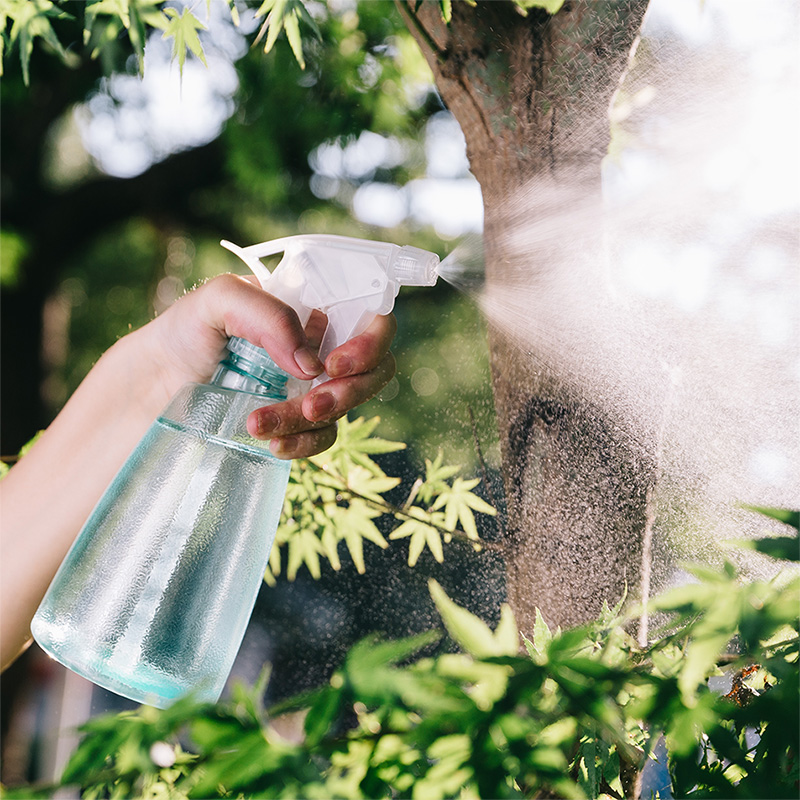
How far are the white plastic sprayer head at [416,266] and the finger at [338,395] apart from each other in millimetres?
106

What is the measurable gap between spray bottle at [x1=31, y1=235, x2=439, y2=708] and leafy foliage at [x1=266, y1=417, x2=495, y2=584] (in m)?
0.20

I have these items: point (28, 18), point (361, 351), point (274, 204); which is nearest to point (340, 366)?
point (361, 351)

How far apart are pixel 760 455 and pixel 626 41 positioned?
13.9 inches

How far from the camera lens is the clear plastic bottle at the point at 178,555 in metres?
0.50

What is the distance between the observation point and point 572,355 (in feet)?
2.00

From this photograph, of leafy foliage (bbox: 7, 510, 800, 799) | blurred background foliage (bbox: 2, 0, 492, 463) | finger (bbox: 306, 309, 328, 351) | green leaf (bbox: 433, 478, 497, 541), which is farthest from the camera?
blurred background foliage (bbox: 2, 0, 492, 463)

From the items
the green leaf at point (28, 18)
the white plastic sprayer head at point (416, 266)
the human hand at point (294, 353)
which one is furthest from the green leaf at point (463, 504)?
the green leaf at point (28, 18)

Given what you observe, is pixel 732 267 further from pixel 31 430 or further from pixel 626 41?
pixel 31 430

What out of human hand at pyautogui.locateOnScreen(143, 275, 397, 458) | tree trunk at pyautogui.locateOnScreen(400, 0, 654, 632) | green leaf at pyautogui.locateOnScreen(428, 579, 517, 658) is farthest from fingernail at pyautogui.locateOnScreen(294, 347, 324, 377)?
green leaf at pyautogui.locateOnScreen(428, 579, 517, 658)

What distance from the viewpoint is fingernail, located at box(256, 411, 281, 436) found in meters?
0.52

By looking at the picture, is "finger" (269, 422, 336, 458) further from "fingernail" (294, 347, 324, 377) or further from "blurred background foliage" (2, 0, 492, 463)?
"blurred background foliage" (2, 0, 492, 463)

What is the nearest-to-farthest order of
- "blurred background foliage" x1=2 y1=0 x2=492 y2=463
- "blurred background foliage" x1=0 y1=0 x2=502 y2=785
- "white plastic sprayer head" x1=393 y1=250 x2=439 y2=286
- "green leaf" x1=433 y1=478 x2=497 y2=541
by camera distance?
"white plastic sprayer head" x1=393 y1=250 x2=439 y2=286, "green leaf" x1=433 y1=478 x2=497 y2=541, "blurred background foliage" x1=0 y1=0 x2=502 y2=785, "blurred background foliage" x1=2 y1=0 x2=492 y2=463

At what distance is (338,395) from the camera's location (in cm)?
54

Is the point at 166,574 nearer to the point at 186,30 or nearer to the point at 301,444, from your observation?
the point at 301,444
